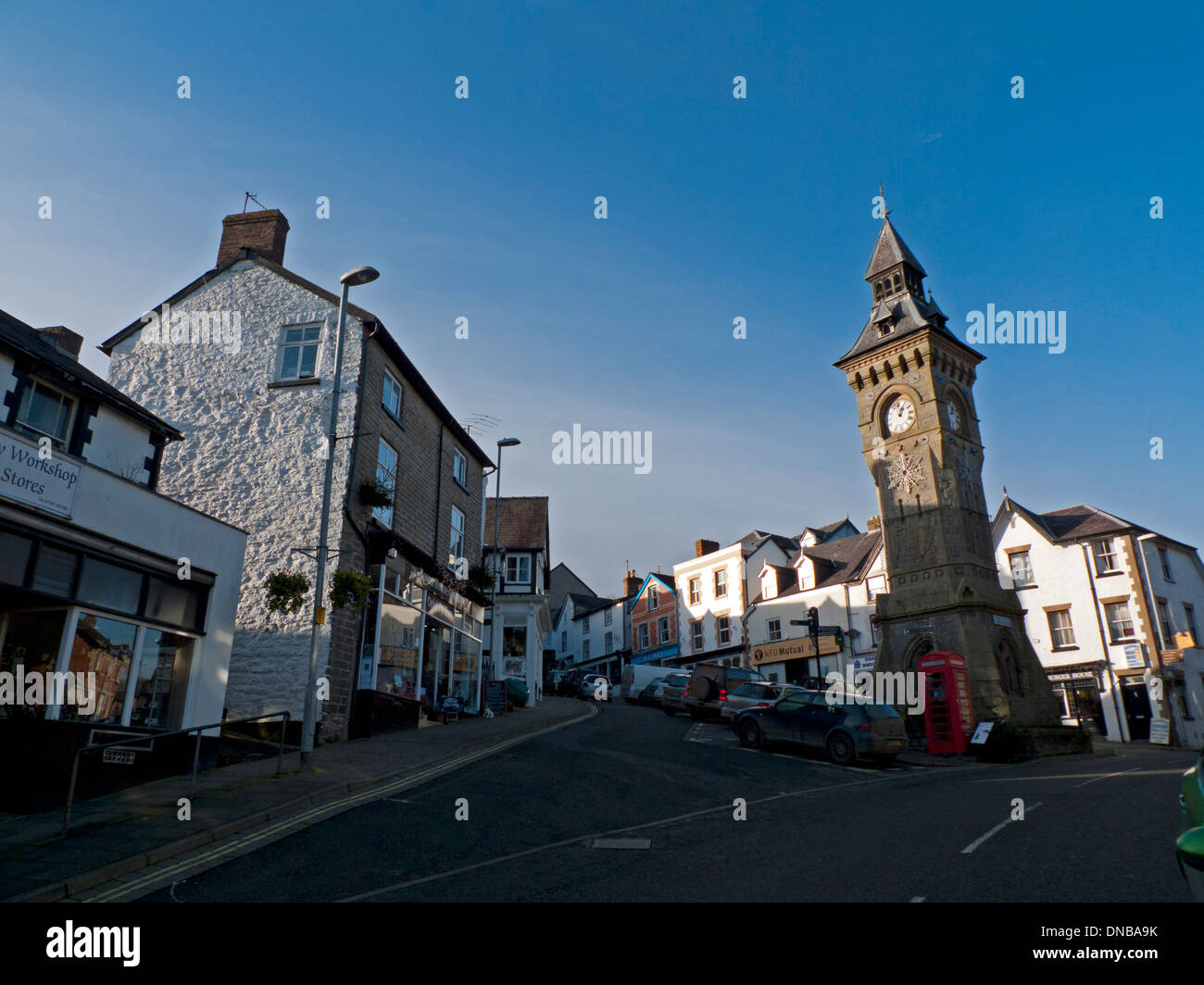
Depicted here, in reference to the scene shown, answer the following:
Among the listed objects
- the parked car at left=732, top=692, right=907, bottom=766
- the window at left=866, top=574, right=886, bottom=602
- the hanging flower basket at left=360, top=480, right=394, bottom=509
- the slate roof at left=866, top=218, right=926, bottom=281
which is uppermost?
the slate roof at left=866, top=218, right=926, bottom=281

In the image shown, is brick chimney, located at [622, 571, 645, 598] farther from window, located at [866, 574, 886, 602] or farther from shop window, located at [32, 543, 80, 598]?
shop window, located at [32, 543, 80, 598]

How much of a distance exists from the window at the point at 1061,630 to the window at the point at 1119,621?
1.57 meters

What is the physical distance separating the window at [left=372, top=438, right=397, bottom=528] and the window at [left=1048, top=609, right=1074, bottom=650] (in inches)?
1215

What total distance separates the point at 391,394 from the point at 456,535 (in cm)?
734

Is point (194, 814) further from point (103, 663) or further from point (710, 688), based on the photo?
point (710, 688)

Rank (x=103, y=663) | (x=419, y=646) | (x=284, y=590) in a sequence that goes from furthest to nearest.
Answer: (x=419, y=646), (x=284, y=590), (x=103, y=663)

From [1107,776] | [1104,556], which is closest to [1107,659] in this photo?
[1104,556]

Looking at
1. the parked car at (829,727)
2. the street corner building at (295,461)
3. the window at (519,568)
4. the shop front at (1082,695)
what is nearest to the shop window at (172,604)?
the street corner building at (295,461)

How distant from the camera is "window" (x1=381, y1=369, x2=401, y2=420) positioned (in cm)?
2278

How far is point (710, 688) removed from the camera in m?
29.4

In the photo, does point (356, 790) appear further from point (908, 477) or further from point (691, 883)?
point (908, 477)

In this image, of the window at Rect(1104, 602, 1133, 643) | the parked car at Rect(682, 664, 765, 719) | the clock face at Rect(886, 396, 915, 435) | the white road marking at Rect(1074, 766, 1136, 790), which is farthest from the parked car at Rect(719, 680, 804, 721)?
the window at Rect(1104, 602, 1133, 643)
